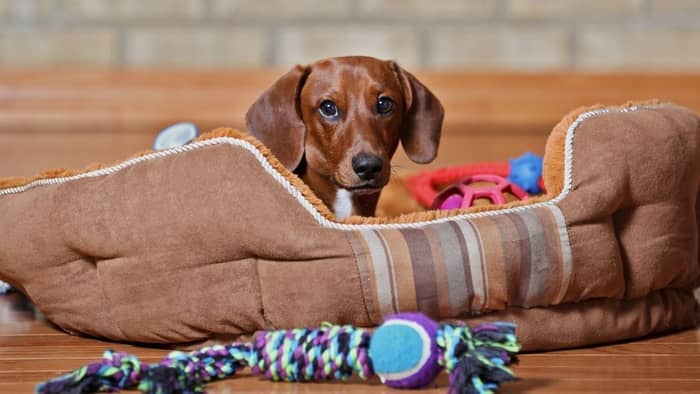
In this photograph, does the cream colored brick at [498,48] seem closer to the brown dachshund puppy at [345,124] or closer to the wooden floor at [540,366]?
the brown dachshund puppy at [345,124]

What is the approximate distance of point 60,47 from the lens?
142 inches

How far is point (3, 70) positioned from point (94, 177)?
187 cm

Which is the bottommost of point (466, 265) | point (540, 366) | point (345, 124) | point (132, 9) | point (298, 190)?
point (540, 366)

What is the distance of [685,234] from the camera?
6.34 ft

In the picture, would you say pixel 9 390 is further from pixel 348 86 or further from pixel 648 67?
pixel 648 67

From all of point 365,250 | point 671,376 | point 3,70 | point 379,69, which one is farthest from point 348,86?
point 3,70

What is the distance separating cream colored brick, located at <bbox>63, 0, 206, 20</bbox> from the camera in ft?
11.7

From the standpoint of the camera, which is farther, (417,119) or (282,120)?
(417,119)

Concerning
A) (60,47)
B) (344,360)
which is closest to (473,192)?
(344,360)

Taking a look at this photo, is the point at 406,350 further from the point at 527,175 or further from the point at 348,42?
the point at 348,42

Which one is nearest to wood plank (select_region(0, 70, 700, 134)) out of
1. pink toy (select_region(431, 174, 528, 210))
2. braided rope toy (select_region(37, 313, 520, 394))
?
pink toy (select_region(431, 174, 528, 210))

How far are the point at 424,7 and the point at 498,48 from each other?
33 cm

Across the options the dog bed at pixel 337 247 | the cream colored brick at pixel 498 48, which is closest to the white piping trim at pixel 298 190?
the dog bed at pixel 337 247

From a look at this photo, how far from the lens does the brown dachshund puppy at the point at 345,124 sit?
2045mm
